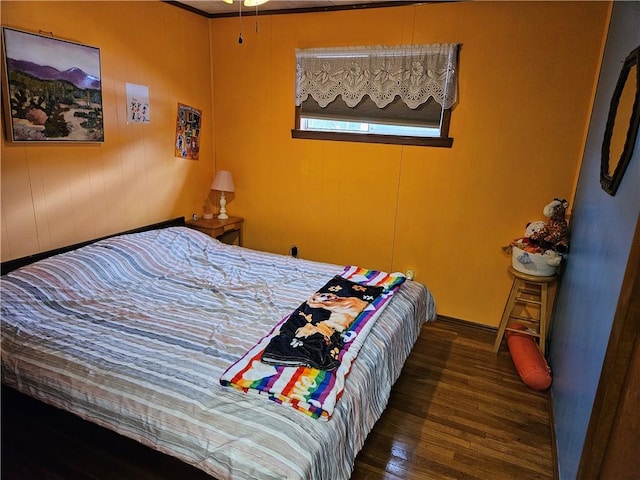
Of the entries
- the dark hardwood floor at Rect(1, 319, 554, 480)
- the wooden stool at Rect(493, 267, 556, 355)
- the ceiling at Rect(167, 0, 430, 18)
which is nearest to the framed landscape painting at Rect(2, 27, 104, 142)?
the ceiling at Rect(167, 0, 430, 18)

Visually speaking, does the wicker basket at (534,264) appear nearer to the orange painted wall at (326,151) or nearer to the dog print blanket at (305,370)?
the orange painted wall at (326,151)

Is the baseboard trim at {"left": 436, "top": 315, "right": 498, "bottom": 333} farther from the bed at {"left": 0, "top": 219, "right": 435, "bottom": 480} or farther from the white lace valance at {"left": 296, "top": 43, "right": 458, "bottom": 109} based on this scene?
the white lace valance at {"left": 296, "top": 43, "right": 458, "bottom": 109}

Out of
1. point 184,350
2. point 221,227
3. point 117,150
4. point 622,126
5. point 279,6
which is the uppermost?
point 279,6

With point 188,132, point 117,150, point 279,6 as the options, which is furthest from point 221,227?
point 279,6

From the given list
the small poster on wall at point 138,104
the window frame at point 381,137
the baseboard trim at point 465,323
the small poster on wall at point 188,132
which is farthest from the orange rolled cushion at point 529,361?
the small poster on wall at point 138,104

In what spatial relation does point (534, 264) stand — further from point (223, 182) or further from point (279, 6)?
point (279, 6)

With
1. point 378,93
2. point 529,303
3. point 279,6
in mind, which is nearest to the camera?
point 529,303

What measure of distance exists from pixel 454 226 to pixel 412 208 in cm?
35

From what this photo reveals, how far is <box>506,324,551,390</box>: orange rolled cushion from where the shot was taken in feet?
8.07

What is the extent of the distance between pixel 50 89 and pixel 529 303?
3.41 metres

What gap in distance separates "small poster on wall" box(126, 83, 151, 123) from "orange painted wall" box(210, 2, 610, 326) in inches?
32.5

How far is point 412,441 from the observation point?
203 cm

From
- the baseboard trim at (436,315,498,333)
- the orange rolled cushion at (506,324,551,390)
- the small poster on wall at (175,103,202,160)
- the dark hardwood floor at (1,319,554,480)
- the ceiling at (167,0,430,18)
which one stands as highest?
the ceiling at (167,0,430,18)

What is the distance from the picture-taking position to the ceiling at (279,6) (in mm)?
3023
